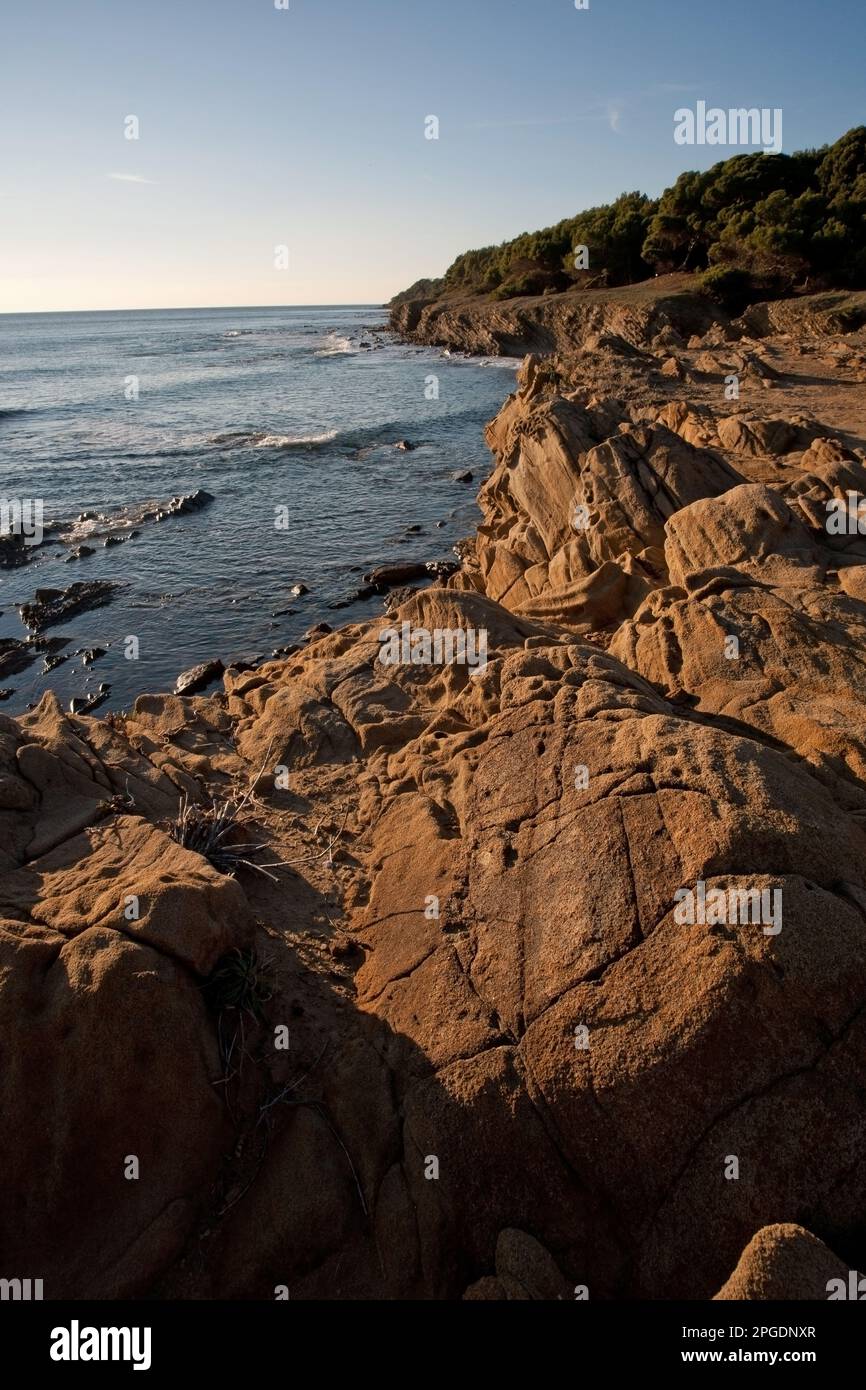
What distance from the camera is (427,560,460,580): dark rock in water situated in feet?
66.4

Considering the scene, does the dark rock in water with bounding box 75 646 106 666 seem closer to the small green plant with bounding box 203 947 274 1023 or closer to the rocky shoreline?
the rocky shoreline

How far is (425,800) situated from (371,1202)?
3.50 m

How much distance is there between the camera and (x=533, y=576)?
14617mm

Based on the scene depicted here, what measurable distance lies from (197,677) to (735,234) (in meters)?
51.1

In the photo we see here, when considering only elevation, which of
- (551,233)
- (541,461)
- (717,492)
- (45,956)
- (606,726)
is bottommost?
(45,956)

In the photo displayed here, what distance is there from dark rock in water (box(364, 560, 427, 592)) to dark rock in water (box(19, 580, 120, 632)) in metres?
6.62

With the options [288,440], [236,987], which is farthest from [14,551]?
[236,987]

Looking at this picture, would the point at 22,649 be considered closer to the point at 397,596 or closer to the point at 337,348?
the point at 397,596

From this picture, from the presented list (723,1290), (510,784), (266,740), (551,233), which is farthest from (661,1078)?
(551,233)

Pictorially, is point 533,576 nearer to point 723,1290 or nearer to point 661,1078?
point 661,1078

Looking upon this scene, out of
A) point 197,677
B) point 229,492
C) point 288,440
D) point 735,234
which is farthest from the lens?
point 735,234

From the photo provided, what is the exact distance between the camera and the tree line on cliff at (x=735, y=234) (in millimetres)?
45500

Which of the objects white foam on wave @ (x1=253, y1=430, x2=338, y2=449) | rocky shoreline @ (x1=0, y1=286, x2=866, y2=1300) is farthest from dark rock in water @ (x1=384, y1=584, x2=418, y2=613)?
white foam on wave @ (x1=253, y1=430, x2=338, y2=449)

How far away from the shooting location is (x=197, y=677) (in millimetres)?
15156
